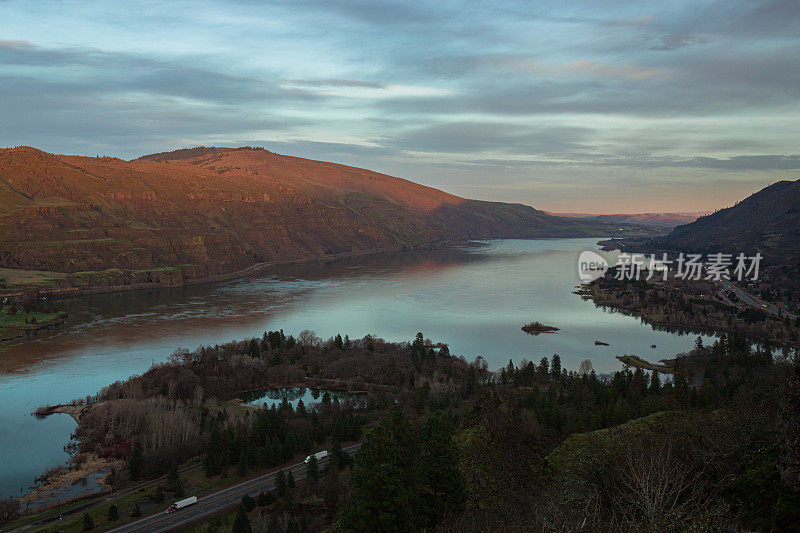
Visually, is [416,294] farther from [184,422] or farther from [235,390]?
[184,422]

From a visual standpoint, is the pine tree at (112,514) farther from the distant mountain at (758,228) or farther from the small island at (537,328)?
the distant mountain at (758,228)

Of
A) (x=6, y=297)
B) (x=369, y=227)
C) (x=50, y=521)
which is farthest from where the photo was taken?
(x=369, y=227)

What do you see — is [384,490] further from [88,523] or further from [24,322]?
[24,322]

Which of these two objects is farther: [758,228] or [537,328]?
[758,228]

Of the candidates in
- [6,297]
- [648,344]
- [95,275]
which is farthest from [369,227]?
[648,344]

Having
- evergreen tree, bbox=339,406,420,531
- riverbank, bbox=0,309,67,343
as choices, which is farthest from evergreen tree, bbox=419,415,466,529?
riverbank, bbox=0,309,67,343

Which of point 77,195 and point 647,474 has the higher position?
point 77,195

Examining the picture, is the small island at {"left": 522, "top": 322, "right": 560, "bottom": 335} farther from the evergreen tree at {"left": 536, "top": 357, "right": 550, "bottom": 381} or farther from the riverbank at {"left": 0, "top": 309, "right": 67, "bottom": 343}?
the riverbank at {"left": 0, "top": 309, "right": 67, "bottom": 343}

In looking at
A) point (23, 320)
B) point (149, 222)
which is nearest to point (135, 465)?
point (23, 320)
